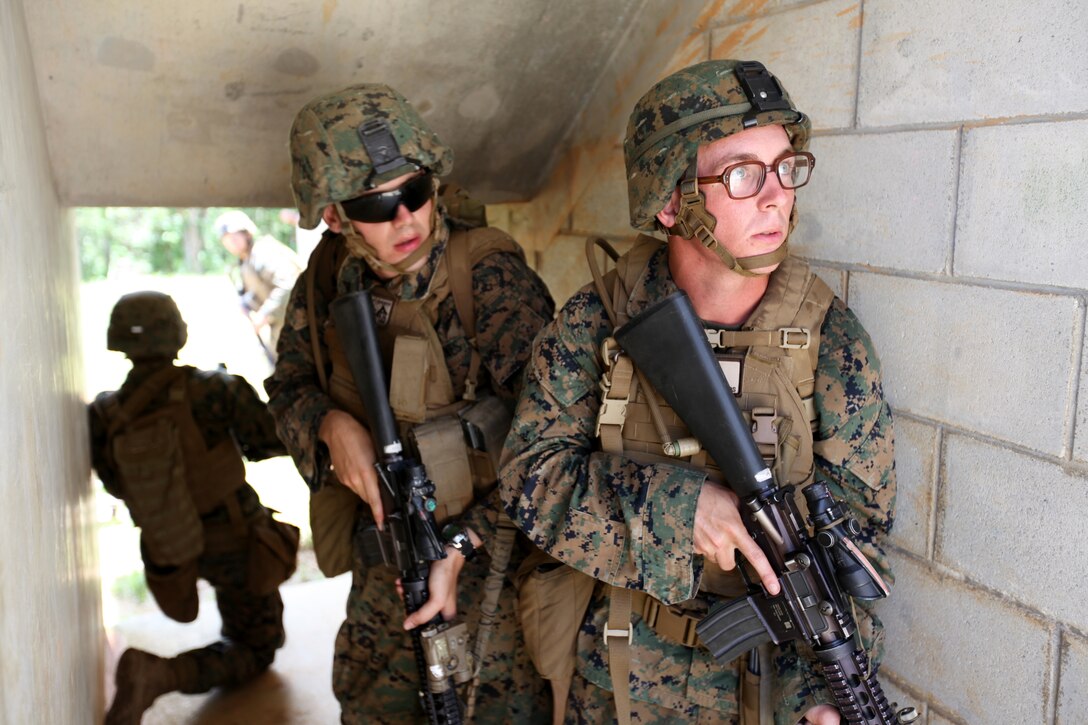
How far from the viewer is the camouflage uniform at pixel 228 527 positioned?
396 centimetres

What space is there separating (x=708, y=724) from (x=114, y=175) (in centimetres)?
263

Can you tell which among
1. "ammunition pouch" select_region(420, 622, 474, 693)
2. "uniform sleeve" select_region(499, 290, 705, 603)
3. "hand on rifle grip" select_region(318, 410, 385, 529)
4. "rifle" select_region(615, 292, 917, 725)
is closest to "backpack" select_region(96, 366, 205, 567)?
"hand on rifle grip" select_region(318, 410, 385, 529)

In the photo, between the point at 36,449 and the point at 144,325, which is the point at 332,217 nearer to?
the point at 36,449

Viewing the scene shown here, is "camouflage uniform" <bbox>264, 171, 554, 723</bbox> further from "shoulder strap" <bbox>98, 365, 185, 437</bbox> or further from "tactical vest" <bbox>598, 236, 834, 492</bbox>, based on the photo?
"shoulder strap" <bbox>98, 365, 185, 437</bbox>

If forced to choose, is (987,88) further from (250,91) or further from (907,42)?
(250,91)

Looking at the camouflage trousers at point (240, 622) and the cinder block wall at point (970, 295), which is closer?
the cinder block wall at point (970, 295)

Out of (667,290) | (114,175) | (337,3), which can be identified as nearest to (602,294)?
(667,290)

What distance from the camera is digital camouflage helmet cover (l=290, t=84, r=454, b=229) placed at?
2.68 m

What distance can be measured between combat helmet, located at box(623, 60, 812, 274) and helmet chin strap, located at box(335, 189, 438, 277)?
798 millimetres

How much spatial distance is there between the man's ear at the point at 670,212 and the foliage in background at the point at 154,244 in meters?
14.5

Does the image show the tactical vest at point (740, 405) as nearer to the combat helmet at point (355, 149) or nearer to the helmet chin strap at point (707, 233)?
the helmet chin strap at point (707, 233)

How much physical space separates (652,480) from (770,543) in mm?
270

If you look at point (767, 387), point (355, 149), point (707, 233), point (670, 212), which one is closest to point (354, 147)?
point (355, 149)

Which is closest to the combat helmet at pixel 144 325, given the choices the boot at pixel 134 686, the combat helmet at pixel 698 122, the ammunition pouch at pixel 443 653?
the boot at pixel 134 686
